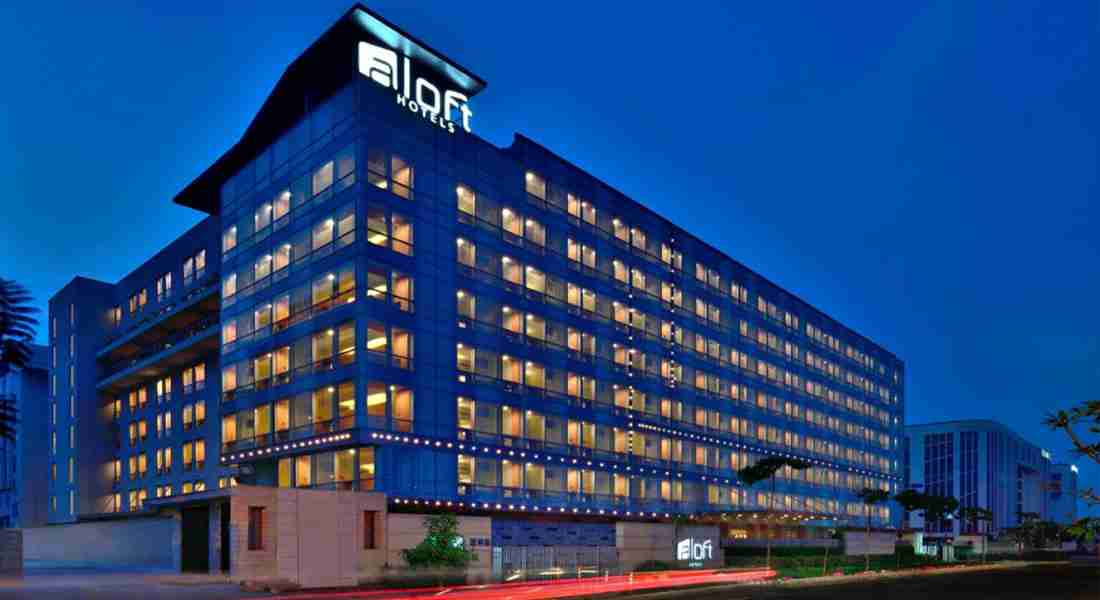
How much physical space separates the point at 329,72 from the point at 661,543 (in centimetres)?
4263

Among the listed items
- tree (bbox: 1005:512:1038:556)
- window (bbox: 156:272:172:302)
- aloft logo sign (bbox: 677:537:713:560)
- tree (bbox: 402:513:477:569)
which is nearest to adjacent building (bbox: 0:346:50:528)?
window (bbox: 156:272:172:302)

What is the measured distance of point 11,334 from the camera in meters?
11.3

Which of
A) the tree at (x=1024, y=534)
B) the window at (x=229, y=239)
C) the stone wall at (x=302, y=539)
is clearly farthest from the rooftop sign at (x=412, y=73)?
the tree at (x=1024, y=534)

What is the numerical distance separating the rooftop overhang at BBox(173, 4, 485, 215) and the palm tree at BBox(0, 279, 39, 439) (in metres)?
47.6

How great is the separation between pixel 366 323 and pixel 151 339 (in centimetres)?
4207

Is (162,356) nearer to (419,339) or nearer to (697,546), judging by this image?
(419,339)

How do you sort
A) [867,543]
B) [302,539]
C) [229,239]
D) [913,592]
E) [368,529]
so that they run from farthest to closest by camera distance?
[867,543] → [229,239] → [913,592] → [368,529] → [302,539]

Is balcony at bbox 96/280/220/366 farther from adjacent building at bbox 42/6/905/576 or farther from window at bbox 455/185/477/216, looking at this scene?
window at bbox 455/185/477/216

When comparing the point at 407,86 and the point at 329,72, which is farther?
the point at 329,72

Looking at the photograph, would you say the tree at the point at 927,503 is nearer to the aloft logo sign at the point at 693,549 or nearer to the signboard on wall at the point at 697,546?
the signboard on wall at the point at 697,546

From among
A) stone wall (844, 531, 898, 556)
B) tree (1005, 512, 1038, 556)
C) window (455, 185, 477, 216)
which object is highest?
window (455, 185, 477, 216)

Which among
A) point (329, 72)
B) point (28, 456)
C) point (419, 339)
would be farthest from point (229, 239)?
point (28, 456)

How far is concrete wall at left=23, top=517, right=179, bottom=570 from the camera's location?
50.6 metres

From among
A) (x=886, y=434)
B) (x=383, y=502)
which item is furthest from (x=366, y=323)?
(x=886, y=434)
